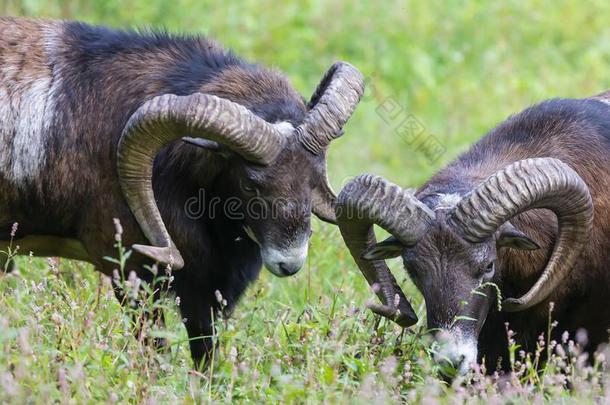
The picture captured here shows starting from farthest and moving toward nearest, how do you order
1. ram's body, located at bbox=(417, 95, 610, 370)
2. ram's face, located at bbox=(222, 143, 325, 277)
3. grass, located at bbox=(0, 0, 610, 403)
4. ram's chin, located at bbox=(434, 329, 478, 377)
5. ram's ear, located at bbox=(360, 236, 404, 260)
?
ram's face, located at bbox=(222, 143, 325, 277)
ram's body, located at bbox=(417, 95, 610, 370)
ram's ear, located at bbox=(360, 236, 404, 260)
ram's chin, located at bbox=(434, 329, 478, 377)
grass, located at bbox=(0, 0, 610, 403)

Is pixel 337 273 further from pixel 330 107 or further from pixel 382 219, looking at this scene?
pixel 382 219

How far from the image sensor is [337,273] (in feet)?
33.7

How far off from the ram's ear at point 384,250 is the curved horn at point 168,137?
91 cm

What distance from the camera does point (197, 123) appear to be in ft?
25.7

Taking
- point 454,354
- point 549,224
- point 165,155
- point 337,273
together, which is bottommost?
point 337,273

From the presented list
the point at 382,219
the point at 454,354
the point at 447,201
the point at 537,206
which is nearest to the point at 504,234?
the point at 537,206

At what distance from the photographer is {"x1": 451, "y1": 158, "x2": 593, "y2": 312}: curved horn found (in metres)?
7.34

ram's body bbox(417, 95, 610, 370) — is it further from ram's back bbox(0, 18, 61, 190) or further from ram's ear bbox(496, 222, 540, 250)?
ram's back bbox(0, 18, 61, 190)

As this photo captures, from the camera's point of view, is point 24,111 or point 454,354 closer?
point 454,354

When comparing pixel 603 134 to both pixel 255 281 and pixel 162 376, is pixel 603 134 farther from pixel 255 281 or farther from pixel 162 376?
pixel 162 376

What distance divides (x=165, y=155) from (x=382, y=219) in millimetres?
1767

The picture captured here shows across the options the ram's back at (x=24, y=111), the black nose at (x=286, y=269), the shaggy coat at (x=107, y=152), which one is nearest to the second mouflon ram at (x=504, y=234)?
the black nose at (x=286, y=269)

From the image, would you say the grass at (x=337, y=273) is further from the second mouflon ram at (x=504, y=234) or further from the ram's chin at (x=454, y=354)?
the second mouflon ram at (x=504, y=234)

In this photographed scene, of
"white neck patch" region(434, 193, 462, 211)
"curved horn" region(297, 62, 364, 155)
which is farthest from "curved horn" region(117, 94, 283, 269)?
"white neck patch" region(434, 193, 462, 211)
